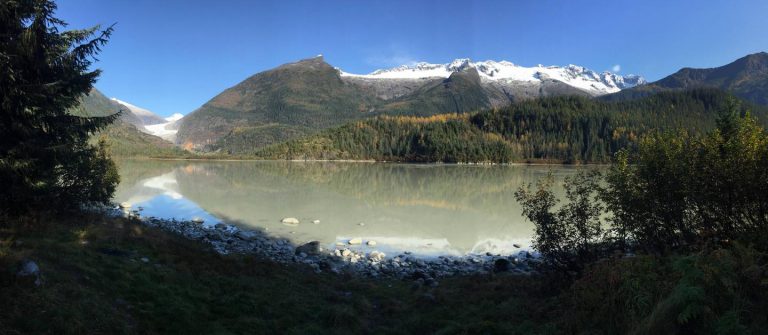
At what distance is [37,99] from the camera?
44.3 ft

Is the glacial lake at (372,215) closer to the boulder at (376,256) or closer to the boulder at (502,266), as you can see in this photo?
the boulder at (376,256)

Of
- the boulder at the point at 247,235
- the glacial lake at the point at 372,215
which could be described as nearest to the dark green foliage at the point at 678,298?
the glacial lake at the point at 372,215

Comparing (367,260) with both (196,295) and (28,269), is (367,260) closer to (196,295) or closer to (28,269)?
(196,295)

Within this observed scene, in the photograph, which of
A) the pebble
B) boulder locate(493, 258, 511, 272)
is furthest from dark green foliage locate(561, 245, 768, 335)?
boulder locate(493, 258, 511, 272)

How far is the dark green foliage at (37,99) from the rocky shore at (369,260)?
26.8ft

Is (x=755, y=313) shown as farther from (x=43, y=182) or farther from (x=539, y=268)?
(x=43, y=182)

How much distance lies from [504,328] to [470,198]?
4694cm

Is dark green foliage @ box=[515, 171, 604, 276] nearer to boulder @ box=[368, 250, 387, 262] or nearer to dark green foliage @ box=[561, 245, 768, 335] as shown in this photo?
dark green foliage @ box=[561, 245, 768, 335]

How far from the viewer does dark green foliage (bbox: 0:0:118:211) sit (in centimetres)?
1301

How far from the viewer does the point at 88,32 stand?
1570cm

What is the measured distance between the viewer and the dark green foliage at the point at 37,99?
1301 centimetres

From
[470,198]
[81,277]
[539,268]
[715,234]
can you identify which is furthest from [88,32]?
[470,198]

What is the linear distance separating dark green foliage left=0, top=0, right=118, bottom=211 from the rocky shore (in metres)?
8.17

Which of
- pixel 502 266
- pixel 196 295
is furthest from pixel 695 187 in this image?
pixel 196 295
